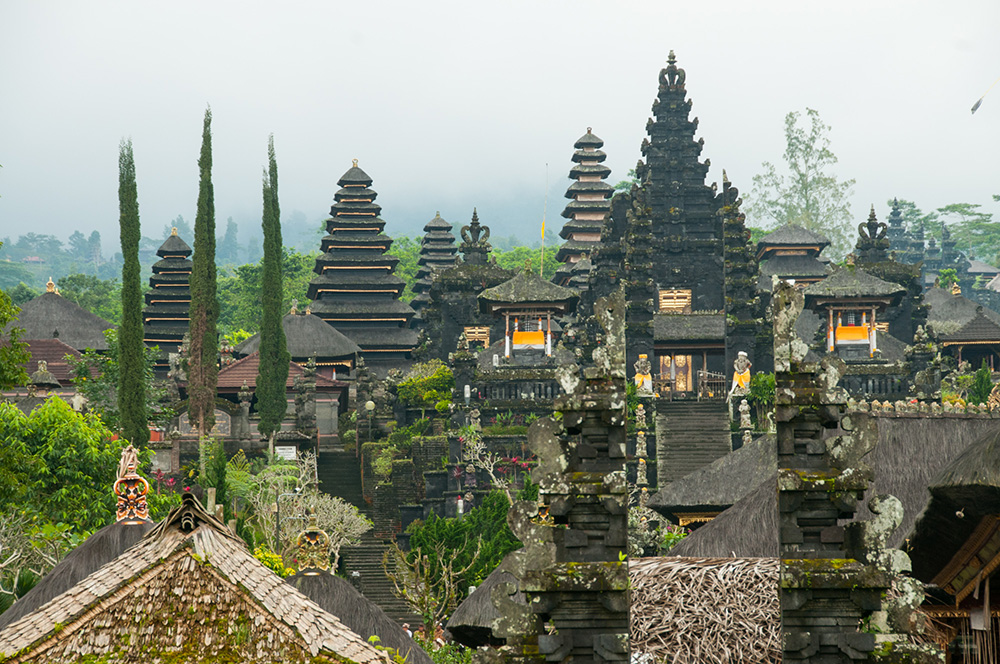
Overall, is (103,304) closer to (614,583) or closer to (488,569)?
(488,569)

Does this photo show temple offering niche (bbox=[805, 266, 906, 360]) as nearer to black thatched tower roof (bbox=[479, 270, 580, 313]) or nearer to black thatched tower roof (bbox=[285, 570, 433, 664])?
black thatched tower roof (bbox=[479, 270, 580, 313])

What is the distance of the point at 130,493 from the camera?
1744 centimetres

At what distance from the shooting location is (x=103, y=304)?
8306 centimetres

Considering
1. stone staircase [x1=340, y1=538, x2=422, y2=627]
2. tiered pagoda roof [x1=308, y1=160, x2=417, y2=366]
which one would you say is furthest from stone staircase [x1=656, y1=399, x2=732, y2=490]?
tiered pagoda roof [x1=308, y1=160, x2=417, y2=366]

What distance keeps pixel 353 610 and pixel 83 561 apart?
3551 millimetres

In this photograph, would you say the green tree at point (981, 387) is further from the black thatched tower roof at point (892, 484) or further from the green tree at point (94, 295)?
the green tree at point (94, 295)

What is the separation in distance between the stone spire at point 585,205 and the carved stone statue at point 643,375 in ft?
69.3

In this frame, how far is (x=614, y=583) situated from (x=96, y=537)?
10035 millimetres

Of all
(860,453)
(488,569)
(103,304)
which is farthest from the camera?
(103,304)

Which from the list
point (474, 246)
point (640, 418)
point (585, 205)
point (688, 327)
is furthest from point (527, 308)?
point (585, 205)

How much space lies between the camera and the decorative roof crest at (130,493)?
1727 centimetres

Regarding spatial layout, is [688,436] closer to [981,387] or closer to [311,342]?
[981,387]

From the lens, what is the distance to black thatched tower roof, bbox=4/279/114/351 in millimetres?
57281

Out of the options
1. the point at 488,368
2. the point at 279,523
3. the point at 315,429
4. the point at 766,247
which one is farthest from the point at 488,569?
the point at 766,247
